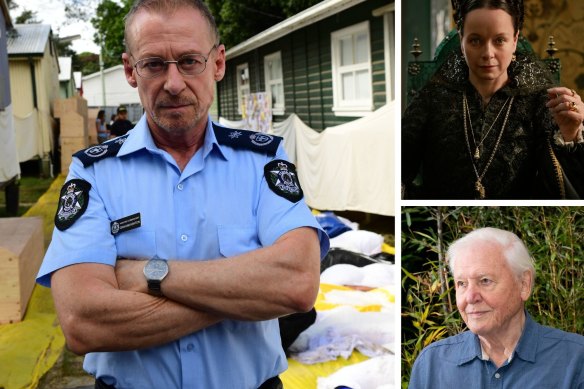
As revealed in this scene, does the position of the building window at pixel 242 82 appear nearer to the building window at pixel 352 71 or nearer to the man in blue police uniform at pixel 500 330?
the building window at pixel 352 71

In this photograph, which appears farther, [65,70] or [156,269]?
[65,70]

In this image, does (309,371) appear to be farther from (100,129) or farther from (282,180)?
(100,129)

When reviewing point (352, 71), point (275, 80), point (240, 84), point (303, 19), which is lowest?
point (352, 71)

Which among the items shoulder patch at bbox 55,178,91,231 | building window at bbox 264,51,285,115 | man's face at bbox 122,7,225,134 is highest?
building window at bbox 264,51,285,115

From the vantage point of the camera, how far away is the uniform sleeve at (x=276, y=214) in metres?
1.99

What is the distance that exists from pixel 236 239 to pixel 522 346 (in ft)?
2.58

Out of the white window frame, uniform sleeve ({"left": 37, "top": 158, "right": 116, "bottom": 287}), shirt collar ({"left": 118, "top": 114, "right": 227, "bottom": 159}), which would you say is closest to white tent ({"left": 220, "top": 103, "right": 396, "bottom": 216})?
shirt collar ({"left": 118, "top": 114, "right": 227, "bottom": 159})

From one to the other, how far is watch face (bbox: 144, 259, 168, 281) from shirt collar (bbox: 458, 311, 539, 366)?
774 mm

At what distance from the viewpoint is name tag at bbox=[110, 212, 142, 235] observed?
1.96m

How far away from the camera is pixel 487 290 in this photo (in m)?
1.70

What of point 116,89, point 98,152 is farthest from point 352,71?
point 116,89

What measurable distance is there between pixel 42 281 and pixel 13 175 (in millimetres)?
9404

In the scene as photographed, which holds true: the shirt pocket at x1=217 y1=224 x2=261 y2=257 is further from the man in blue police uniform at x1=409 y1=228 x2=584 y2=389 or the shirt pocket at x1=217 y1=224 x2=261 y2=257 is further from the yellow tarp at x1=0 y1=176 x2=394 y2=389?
the yellow tarp at x1=0 y1=176 x2=394 y2=389

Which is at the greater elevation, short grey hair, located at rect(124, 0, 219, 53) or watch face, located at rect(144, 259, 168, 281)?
short grey hair, located at rect(124, 0, 219, 53)
